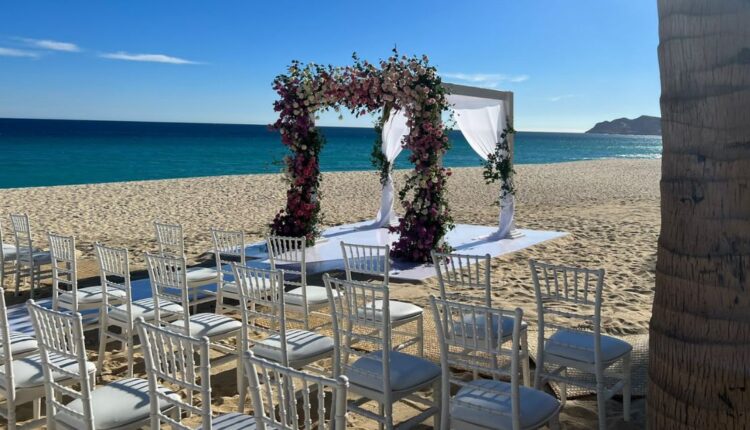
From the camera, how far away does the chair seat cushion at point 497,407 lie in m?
2.38

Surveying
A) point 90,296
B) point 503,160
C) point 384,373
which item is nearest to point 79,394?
point 384,373

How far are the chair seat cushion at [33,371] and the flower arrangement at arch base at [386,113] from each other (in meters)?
4.62

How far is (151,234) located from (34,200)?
5.75 meters

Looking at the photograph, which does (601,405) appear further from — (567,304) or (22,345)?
(22,345)

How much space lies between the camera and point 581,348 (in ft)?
10.3

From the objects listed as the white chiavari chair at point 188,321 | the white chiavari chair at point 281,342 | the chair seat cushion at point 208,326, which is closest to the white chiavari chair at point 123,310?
the white chiavari chair at point 188,321

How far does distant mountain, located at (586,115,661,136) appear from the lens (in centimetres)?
13638

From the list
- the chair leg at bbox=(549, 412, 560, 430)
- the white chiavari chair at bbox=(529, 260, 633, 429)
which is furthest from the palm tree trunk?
the white chiavari chair at bbox=(529, 260, 633, 429)

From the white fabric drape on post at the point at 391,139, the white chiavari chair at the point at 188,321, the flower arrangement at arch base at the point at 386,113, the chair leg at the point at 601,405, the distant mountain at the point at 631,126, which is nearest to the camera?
the chair leg at the point at 601,405

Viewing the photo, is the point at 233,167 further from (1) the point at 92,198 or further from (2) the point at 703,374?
(2) the point at 703,374

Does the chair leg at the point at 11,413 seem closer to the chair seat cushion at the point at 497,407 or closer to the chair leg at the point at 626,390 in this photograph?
the chair seat cushion at the point at 497,407

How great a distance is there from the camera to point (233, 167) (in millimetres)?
33625

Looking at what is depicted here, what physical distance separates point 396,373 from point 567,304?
322 cm

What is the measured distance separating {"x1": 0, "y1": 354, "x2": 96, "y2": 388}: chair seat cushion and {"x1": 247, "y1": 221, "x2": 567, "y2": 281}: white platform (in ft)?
13.0
